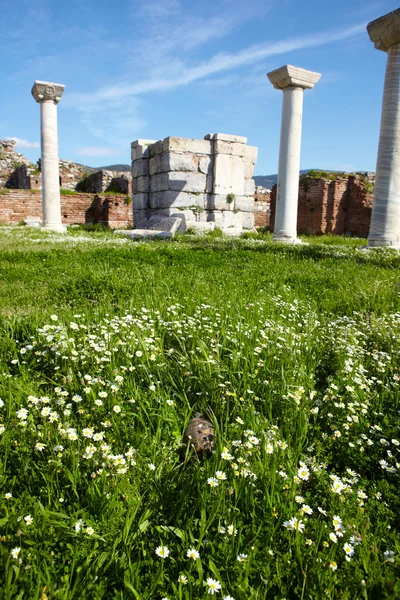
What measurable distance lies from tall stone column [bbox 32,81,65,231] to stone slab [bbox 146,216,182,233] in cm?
439

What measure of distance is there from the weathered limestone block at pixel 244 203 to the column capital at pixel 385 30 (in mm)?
6581

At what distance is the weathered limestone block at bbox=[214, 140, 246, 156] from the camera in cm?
1473

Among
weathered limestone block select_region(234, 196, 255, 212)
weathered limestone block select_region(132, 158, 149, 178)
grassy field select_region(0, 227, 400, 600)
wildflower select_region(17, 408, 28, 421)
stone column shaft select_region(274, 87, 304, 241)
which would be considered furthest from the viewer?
weathered limestone block select_region(132, 158, 149, 178)

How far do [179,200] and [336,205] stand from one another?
1166 cm

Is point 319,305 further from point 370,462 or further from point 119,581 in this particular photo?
→ point 119,581

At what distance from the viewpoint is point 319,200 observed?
2267cm

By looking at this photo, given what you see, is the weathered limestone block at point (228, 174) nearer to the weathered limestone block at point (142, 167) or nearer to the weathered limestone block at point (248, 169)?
the weathered limestone block at point (248, 169)

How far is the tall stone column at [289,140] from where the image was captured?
12766 mm

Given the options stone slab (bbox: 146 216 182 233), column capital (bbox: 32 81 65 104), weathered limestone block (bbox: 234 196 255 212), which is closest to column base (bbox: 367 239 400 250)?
stone slab (bbox: 146 216 182 233)

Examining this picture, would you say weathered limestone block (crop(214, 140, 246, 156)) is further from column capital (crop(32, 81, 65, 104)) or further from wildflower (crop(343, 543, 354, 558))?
wildflower (crop(343, 543, 354, 558))

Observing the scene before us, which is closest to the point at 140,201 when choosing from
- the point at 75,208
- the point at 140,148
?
the point at 140,148

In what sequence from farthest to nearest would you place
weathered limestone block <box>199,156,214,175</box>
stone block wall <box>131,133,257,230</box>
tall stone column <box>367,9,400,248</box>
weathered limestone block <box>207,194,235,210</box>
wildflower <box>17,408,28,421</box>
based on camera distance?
weathered limestone block <box>207,194,235,210</box>, weathered limestone block <box>199,156,214,175</box>, stone block wall <box>131,133,257,230</box>, tall stone column <box>367,9,400,248</box>, wildflower <box>17,408,28,421</box>

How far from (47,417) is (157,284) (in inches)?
124

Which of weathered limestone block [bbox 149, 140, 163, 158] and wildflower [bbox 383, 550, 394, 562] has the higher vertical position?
weathered limestone block [bbox 149, 140, 163, 158]
